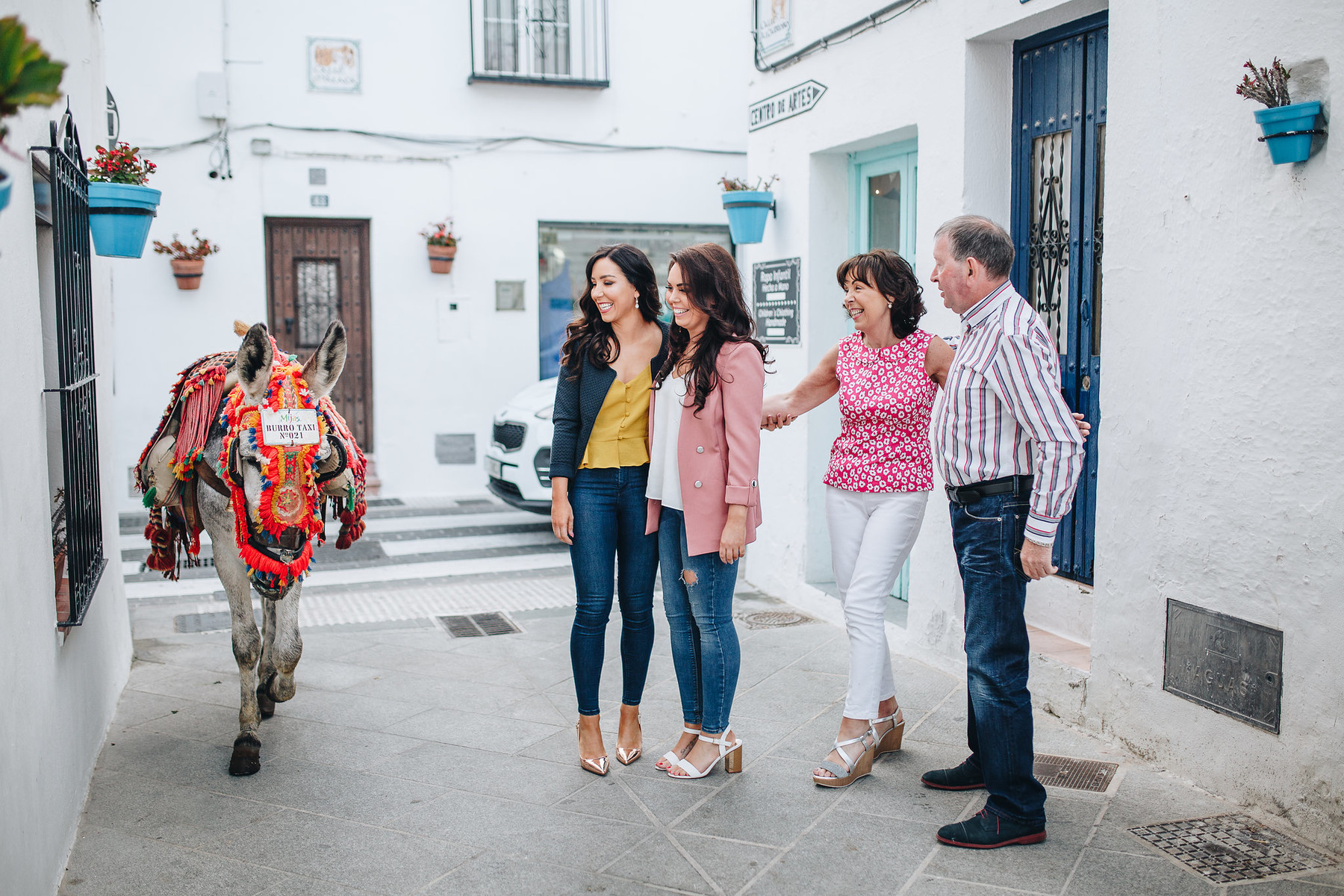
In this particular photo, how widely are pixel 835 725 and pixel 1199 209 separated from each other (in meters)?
2.40

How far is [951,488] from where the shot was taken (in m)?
3.49

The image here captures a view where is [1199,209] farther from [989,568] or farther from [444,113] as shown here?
[444,113]

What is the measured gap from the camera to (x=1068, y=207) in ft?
16.2

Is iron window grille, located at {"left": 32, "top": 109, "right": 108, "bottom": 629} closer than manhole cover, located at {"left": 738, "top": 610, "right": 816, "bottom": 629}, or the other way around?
iron window grille, located at {"left": 32, "top": 109, "right": 108, "bottom": 629}

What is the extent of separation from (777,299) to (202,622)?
3.94 m

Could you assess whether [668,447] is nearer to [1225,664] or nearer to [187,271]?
[1225,664]

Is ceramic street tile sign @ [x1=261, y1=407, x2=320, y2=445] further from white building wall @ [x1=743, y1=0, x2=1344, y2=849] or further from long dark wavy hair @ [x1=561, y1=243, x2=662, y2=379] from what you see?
white building wall @ [x1=743, y1=0, x2=1344, y2=849]

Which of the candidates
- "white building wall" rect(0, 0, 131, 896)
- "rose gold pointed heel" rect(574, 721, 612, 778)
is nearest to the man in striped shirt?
"rose gold pointed heel" rect(574, 721, 612, 778)

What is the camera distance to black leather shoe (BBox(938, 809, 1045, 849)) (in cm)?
337

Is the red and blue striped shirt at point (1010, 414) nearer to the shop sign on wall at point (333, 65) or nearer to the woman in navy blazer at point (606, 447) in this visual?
the woman in navy blazer at point (606, 447)

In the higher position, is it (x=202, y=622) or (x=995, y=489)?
(x=995, y=489)

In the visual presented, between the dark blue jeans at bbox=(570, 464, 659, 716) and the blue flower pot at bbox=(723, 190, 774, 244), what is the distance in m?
3.26

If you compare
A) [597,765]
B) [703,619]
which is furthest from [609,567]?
[597,765]

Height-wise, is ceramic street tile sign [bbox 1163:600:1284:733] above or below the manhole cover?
above
